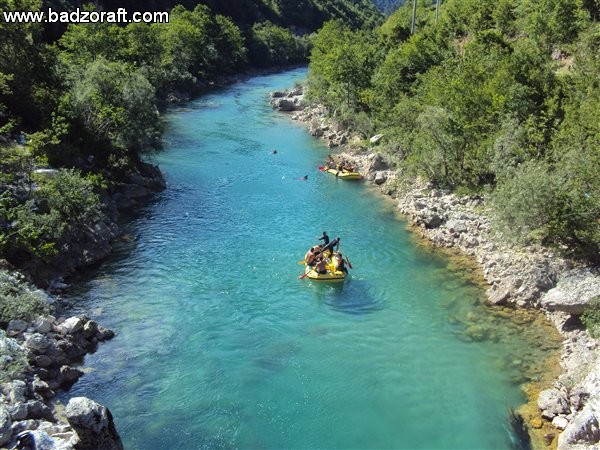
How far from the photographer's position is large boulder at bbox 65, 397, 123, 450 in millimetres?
14945

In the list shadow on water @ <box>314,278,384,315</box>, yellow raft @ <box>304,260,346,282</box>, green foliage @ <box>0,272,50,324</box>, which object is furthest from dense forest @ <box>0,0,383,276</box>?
shadow on water @ <box>314,278,384,315</box>

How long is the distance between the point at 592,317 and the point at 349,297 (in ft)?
32.9

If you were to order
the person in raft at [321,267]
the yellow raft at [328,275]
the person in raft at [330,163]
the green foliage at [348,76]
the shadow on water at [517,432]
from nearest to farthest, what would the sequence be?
the shadow on water at [517,432]
the yellow raft at [328,275]
the person in raft at [321,267]
the person in raft at [330,163]
the green foliage at [348,76]

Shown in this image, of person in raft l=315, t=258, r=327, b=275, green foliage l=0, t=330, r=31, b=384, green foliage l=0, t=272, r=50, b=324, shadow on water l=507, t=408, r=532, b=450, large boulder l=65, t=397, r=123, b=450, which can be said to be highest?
green foliage l=0, t=272, r=50, b=324

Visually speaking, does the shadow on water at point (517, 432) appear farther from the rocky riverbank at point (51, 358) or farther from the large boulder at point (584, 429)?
the rocky riverbank at point (51, 358)

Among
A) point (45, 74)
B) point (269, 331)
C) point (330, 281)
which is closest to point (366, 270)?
point (330, 281)

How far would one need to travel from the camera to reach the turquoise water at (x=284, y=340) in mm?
17594

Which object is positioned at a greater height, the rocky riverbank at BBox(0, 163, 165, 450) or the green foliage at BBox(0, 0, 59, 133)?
the green foliage at BBox(0, 0, 59, 133)

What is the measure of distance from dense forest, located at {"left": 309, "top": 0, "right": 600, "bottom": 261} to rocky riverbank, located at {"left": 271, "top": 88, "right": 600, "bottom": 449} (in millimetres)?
1266

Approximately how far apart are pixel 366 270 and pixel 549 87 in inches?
660

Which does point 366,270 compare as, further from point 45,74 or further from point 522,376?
point 45,74

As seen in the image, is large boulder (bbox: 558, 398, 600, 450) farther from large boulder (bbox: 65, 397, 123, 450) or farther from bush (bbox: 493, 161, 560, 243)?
large boulder (bbox: 65, 397, 123, 450)

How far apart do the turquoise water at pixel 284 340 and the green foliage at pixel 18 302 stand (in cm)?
267

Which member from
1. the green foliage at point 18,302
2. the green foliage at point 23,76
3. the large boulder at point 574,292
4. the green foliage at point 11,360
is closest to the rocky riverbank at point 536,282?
the large boulder at point 574,292
